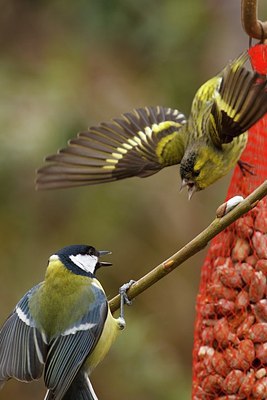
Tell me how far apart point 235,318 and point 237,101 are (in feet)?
2.37

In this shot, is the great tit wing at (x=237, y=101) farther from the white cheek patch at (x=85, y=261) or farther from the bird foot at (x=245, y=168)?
the white cheek patch at (x=85, y=261)

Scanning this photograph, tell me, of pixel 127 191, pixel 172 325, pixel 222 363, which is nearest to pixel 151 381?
pixel 172 325

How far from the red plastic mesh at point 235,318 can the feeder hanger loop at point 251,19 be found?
20.4 inches

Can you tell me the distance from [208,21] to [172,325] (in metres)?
1.91

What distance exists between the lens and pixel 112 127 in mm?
3855

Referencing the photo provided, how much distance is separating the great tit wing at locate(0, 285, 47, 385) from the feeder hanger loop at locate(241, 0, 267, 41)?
1.19 metres

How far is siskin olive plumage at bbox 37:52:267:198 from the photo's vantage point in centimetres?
358

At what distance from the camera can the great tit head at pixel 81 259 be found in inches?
135

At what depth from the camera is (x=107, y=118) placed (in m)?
5.91

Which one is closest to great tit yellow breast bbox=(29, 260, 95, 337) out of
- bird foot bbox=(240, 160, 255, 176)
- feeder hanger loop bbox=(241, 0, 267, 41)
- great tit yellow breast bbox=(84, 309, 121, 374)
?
great tit yellow breast bbox=(84, 309, 121, 374)

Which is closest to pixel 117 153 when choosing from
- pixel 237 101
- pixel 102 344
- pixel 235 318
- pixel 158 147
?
pixel 158 147

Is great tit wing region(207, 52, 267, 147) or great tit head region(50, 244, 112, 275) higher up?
great tit wing region(207, 52, 267, 147)

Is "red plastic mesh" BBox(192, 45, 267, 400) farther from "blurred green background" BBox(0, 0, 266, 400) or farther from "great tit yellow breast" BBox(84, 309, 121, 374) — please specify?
"blurred green background" BBox(0, 0, 266, 400)

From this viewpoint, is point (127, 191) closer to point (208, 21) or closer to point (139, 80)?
point (139, 80)
